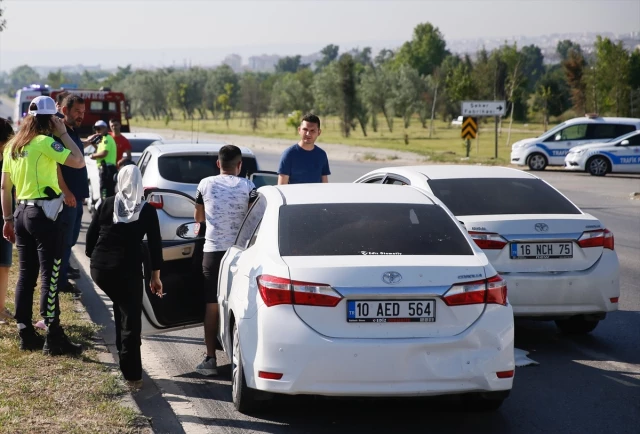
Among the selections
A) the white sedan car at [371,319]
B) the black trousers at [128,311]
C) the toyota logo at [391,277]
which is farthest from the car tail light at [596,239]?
the black trousers at [128,311]

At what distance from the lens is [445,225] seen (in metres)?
5.88

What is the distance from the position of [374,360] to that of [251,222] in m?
1.74

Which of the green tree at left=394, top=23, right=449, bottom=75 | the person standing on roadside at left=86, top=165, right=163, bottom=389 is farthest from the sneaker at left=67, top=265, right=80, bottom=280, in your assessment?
the green tree at left=394, top=23, right=449, bottom=75

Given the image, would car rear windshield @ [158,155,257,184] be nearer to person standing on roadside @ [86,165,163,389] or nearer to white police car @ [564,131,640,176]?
person standing on roadside @ [86,165,163,389]

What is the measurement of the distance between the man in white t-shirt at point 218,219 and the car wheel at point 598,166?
86.1 ft

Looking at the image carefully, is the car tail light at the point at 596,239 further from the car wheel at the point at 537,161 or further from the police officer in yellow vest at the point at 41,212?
the car wheel at the point at 537,161

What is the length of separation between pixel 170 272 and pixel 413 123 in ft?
304

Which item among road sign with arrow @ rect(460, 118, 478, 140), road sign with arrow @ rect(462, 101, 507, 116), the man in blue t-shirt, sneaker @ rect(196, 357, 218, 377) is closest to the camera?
sneaker @ rect(196, 357, 218, 377)

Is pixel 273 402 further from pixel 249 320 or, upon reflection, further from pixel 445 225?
pixel 445 225

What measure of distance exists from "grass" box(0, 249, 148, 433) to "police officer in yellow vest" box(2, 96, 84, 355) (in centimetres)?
23

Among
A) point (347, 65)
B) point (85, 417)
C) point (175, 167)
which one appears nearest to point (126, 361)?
point (85, 417)

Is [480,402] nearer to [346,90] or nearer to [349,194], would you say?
[349,194]

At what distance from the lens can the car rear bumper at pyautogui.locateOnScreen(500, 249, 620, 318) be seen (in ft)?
25.2

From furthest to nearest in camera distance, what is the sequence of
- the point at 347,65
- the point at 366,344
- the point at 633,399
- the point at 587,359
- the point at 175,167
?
1. the point at 347,65
2. the point at 175,167
3. the point at 587,359
4. the point at 633,399
5. the point at 366,344
